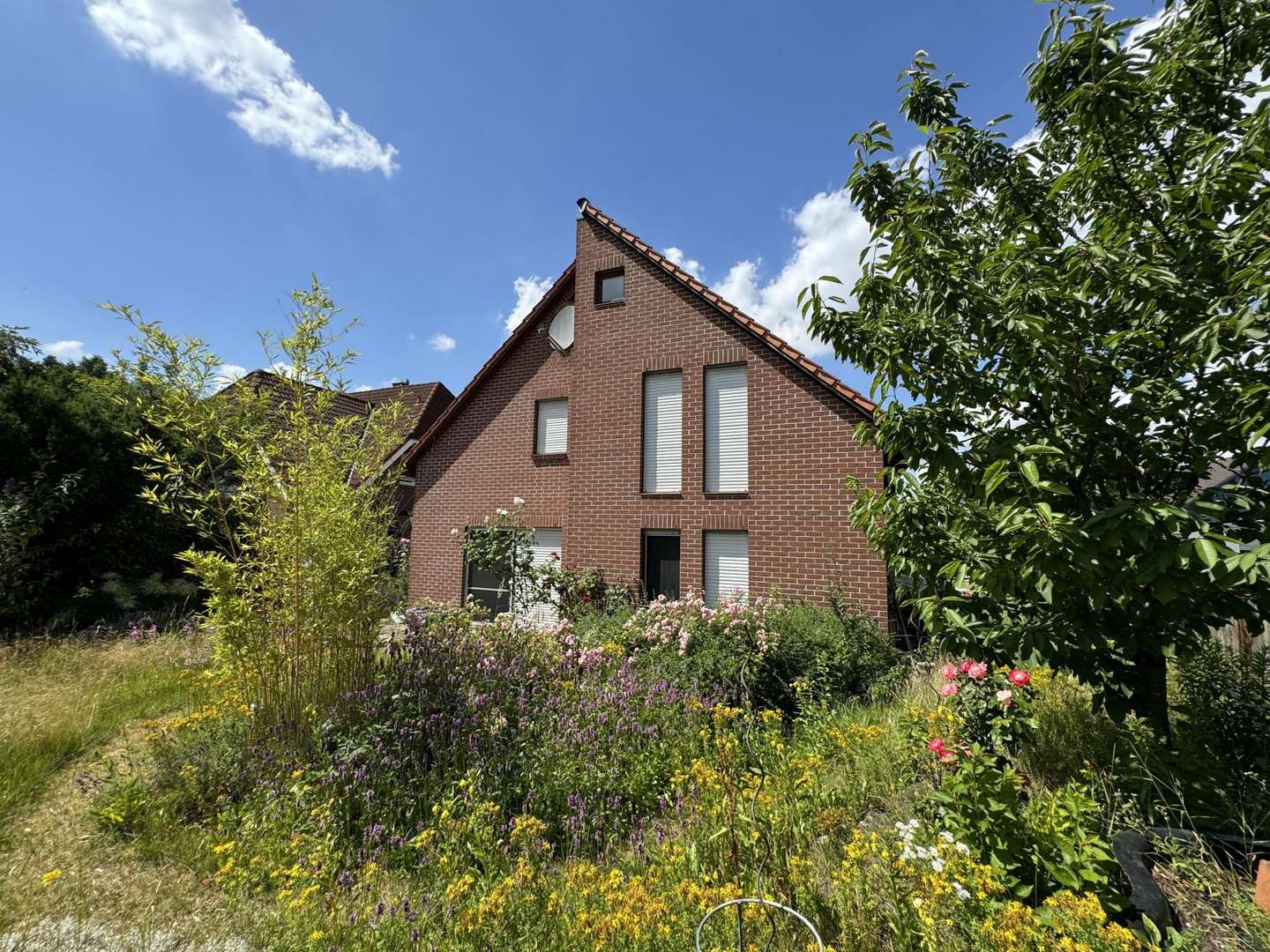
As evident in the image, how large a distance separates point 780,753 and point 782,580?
4.44 metres

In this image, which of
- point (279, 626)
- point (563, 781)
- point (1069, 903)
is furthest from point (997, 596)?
point (279, 626)

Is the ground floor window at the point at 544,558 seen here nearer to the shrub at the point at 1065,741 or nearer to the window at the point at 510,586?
the window at the point at 510,586

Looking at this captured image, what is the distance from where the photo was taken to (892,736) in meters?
3.86

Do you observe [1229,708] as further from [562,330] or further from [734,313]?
[562,330]

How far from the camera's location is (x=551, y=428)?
34.6 ft

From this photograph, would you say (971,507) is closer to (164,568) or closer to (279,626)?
(279,626)

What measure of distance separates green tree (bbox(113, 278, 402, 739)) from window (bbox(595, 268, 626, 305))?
21.5ft

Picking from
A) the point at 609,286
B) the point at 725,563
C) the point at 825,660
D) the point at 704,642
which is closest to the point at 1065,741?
the point at 825,660

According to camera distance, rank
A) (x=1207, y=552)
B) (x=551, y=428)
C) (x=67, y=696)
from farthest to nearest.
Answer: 1. (x=551, y=428)
2. (x=67, y=696)
3. (x=1207, y=552)

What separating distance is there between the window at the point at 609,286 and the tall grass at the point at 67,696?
8.64 m

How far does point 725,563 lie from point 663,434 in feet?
8.35

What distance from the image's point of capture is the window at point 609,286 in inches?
396

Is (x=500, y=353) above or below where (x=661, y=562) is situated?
above

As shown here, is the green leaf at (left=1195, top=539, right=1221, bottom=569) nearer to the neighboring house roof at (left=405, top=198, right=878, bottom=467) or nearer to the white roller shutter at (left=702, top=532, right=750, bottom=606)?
the neighboring house roof at (left=405, top=198, right=878, bottom=467)
